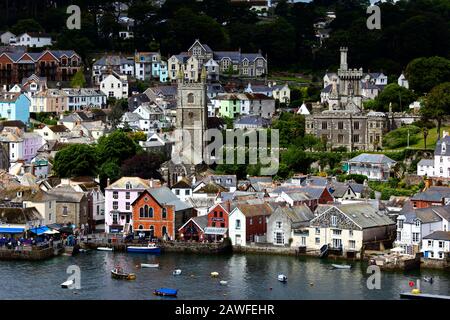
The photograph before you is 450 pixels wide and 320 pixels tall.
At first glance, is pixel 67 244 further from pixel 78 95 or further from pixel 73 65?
pixel 73 65

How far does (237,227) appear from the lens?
36.9 meters

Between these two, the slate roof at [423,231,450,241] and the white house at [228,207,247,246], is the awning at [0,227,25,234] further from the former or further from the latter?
the slate roof at [423,231,450,241]

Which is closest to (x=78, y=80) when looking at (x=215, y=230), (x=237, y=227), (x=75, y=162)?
(x=75, y=162)

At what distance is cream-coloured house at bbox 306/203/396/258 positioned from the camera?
115ft

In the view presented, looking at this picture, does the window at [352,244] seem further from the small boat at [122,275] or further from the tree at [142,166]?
the tree at [142,166]

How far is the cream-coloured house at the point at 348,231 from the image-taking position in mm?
→ 35062

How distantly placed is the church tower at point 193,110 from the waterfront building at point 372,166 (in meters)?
7.58

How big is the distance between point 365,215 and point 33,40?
124 feet

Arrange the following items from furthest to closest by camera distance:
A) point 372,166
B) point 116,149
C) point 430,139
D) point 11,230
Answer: point 116,149
point 430,139
point 372,166
point 11,230

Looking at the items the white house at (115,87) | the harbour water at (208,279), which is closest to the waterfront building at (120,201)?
the harbour water at (208,279)

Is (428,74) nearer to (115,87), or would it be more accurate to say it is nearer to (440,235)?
(115,87)

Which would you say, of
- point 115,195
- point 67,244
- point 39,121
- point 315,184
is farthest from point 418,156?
point 39,121

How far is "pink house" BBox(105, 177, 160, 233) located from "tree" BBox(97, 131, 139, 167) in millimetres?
7078

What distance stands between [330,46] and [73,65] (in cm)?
1463
